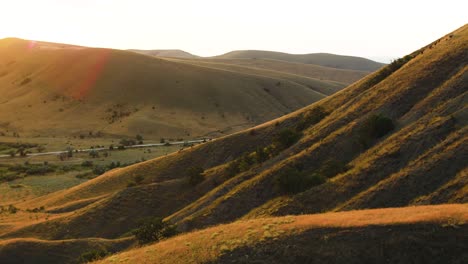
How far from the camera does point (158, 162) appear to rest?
49.3 meters

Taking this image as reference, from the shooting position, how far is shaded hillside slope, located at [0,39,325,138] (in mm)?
115000

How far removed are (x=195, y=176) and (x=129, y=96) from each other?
96.3 m

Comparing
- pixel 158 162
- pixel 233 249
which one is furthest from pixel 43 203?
pixel 233 249

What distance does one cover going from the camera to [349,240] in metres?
17.4

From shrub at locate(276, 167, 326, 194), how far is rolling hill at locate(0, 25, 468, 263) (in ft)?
0.27

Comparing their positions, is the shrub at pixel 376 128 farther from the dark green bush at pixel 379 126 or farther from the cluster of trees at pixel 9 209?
the cluster of trees at pixel 9 209

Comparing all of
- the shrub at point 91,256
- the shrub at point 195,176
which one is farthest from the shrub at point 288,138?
the shrub at point 91,256

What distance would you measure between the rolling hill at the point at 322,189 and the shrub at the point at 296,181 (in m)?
0.08

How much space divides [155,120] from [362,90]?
82.4 m

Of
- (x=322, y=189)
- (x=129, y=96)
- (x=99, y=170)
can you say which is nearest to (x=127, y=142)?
(x=99, y=170)

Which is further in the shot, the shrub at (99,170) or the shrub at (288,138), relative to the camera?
the shrub at (99,170)

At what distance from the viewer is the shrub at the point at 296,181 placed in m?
29.6

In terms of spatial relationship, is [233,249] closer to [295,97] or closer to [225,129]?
[225,129]

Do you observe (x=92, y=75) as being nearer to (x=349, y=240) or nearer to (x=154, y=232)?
(x=154, y=232)
